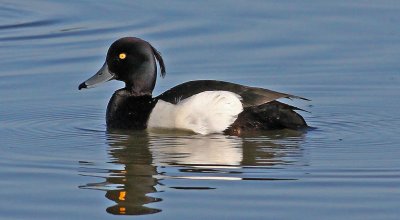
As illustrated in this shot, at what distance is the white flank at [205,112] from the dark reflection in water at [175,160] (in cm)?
9

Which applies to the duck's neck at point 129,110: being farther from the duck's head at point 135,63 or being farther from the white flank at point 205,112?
the white flank at point 205,112

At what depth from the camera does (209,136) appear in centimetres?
938

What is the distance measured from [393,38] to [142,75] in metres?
3.38

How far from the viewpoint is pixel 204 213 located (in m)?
6.86

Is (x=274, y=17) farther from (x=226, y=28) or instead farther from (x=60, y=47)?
(x=60, y=47)

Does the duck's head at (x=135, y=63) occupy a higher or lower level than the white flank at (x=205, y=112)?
higher

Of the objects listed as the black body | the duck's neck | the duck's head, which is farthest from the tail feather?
the duck's head

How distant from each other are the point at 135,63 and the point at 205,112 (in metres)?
0.89

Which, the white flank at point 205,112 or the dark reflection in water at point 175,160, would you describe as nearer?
the dark reflection in water at point 175,160

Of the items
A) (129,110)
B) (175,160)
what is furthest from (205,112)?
(175,160)

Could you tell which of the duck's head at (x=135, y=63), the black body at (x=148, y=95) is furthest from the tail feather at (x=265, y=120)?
the duck's head at (x=135, y=63)

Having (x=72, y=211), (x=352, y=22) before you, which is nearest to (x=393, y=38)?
(x=352, y=22)

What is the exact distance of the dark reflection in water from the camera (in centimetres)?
742

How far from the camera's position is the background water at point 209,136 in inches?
283
